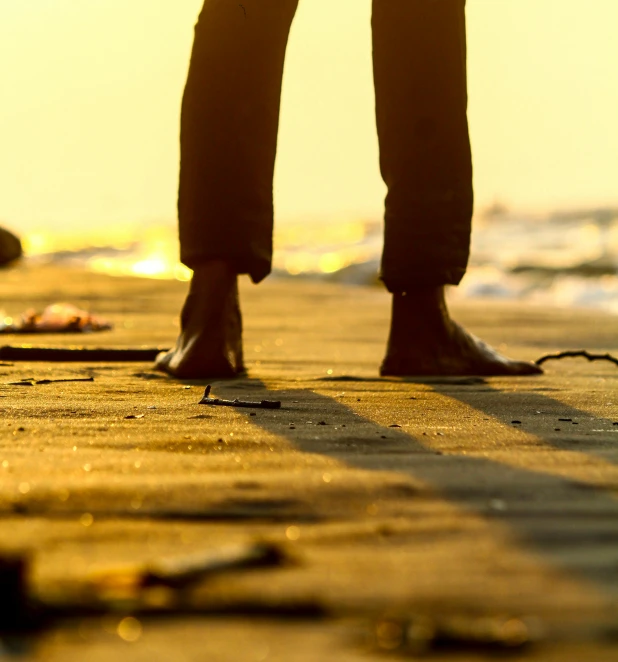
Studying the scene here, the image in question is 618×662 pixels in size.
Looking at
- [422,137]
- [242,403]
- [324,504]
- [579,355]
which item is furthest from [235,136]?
[324,504]

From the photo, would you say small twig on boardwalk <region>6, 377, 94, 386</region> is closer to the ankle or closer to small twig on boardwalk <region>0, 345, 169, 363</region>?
small twig on boardwalk <region>0, 345, 169, 363</region>

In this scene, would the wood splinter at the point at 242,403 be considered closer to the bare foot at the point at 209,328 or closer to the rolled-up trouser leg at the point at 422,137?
the bare foot at the point at 209,328

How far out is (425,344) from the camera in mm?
3191

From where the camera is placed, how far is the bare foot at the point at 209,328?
305 centimetres

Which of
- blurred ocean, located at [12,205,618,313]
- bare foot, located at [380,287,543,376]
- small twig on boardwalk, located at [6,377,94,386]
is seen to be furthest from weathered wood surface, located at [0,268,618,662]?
blurred ocean, located at [12,205,618,313]

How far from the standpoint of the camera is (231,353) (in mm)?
3135

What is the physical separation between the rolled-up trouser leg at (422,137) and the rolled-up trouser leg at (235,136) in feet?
1.03

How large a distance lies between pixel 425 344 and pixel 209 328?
63cm

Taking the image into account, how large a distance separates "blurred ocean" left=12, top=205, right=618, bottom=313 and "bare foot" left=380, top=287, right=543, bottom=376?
16.1 ft

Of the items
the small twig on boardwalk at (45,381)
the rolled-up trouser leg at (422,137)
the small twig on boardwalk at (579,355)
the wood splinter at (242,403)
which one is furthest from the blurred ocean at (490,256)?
the wood splinter at (242,403)

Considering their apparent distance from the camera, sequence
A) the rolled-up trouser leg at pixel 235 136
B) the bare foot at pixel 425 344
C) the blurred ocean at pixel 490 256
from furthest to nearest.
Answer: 1. the blurred ocean at pixel 490 256
2. the bare foot at pixel 425 344
3. the rolled-up trouser leg at pixel 235 136

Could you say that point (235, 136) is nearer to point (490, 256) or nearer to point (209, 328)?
point (209, 328)

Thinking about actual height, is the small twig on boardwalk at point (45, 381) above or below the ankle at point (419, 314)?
below

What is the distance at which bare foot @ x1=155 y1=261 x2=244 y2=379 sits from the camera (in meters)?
3.05
